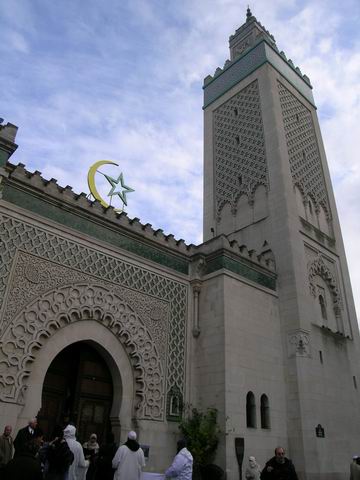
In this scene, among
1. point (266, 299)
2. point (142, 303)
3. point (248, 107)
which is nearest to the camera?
point (142, 303)

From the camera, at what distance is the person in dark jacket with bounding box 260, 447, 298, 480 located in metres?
4.21

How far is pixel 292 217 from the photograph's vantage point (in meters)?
11.4

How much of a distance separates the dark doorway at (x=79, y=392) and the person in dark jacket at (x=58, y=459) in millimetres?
3165

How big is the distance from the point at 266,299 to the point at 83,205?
16.5ft

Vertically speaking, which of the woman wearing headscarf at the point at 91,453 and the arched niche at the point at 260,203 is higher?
the arched niche at the point at 260,203

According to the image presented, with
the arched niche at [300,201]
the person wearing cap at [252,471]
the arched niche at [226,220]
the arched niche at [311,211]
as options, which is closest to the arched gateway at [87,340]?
the person wearing cap at [252,471]

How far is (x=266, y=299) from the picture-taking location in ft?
33.3

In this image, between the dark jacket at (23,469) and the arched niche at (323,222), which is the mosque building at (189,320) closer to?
the arched niche at (323,222)

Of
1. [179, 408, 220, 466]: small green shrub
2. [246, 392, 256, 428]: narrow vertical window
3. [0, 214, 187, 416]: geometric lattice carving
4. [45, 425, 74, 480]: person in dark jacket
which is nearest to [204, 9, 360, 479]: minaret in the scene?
[246, 392, 256, 428]: narrow vertical window

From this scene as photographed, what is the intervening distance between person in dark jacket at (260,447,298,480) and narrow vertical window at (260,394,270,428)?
4628mm

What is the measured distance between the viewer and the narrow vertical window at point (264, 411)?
28.7 ft

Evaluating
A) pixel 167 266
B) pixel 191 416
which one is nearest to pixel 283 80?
pixel 167 266

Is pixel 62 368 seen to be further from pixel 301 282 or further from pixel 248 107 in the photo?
pixel 248 107

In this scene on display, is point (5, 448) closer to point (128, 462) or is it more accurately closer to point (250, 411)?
point (128, 462)
